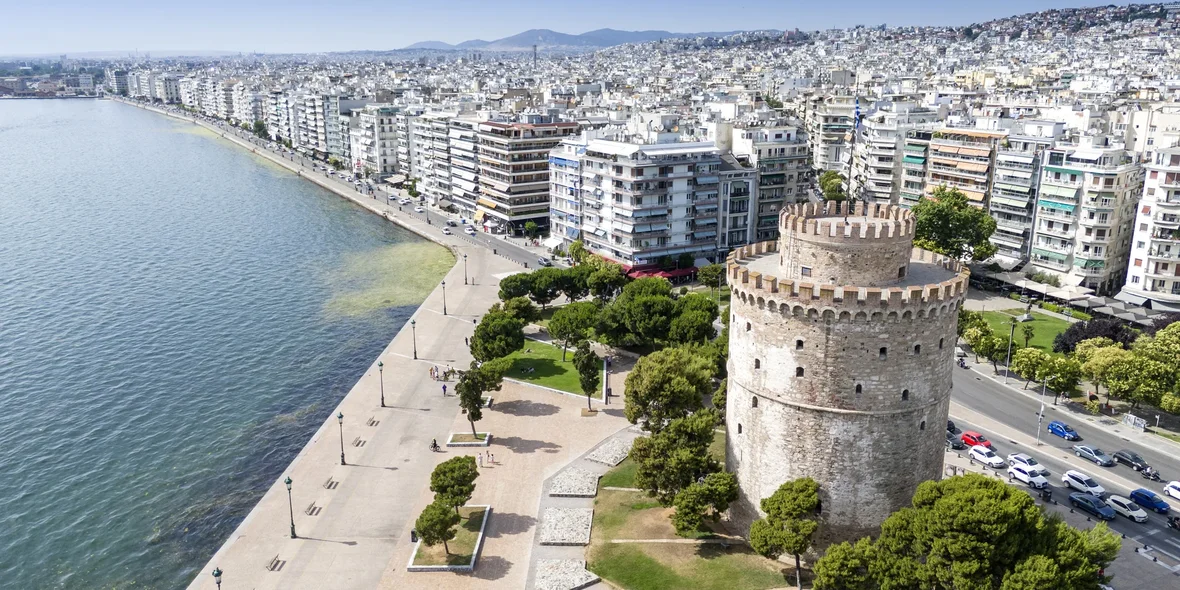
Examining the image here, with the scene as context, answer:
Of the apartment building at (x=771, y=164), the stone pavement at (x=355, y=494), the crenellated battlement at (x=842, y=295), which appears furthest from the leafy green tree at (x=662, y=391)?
the apartment building at (x=771, y=164)

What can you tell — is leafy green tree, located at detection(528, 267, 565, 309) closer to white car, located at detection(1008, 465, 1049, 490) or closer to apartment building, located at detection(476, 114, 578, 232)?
apartment building, located at detection(476, 114, 578, 232)

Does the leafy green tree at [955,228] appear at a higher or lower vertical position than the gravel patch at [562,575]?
higher

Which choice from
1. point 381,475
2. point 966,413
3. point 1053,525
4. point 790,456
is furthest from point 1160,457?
point 381,475

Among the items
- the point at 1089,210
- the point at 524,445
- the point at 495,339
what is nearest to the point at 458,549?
the point at 524,445

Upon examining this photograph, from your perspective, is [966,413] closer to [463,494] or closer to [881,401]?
[881,401]

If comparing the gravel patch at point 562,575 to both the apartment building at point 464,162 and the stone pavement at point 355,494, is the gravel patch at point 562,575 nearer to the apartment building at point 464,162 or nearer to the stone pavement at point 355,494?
the stone pavement at point 355,494

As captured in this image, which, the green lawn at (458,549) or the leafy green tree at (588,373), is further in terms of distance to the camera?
the leafy green tree at (588,373)

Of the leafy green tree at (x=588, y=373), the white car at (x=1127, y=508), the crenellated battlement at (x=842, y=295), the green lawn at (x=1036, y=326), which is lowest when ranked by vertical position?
the white car at (x=1127, y=508)

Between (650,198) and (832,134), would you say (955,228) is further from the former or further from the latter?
(832,134)

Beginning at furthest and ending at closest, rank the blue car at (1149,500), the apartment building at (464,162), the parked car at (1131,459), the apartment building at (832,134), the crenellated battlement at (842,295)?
the apartment building at (832,134) < the apartment building at (464,162) < the parked car at (1131,459) < the blue car at (1149,500) < the crenellated battlement at (842,295)
